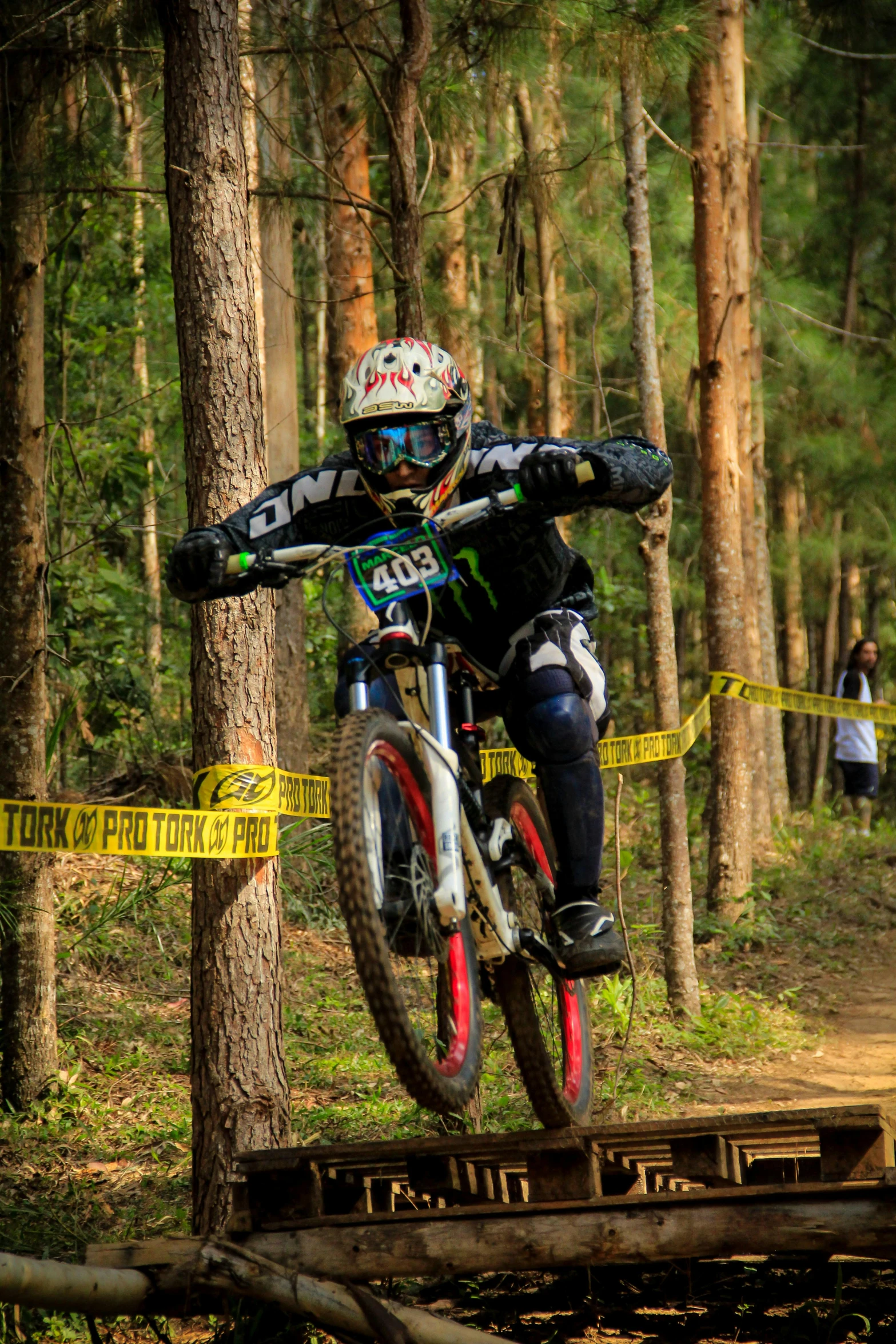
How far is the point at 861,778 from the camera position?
1271 cm

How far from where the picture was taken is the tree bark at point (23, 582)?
5547 mm

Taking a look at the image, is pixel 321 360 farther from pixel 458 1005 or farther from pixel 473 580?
pixel 458 1005

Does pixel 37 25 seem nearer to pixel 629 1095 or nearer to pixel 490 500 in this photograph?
pixel 490 500

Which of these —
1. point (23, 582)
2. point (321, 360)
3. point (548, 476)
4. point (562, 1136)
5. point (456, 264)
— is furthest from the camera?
point (321, 360)

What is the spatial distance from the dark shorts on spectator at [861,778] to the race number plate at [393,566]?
1020cm

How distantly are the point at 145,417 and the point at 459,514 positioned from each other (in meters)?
11.0

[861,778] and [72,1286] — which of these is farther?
[861,778]

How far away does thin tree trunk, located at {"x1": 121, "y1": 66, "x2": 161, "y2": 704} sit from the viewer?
28.8ft

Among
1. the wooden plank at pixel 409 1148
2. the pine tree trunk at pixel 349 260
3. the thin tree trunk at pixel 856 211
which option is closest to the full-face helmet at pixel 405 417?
the wooden plank at pixel 409 1148

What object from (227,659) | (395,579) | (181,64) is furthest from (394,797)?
(181,64)

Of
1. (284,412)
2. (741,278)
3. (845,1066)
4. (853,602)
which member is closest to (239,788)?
(845,1066)

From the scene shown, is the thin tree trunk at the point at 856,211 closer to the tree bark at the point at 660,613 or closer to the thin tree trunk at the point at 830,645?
the thin tree trunk at the point at 830,645

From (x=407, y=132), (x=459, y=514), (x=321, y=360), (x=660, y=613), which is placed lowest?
(x=459, y=514)

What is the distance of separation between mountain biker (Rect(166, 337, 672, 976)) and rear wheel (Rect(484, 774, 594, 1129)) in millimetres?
155
